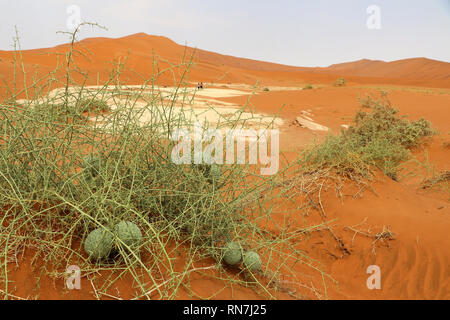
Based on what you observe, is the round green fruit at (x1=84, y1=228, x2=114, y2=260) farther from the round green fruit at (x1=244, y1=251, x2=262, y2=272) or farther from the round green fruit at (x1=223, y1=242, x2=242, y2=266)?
the round green fruit at (x1=244, y1=251, x2=262, y2=272)

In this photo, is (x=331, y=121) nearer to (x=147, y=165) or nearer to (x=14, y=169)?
(x=147, y=165)

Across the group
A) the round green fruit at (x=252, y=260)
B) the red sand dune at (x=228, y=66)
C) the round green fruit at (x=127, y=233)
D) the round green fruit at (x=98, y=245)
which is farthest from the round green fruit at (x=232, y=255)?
the red sand dune at (x=228, y=66)

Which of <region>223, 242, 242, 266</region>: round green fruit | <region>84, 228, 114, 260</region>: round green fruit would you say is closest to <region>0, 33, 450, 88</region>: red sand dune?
<region>84, 228, 114, 260</region>: round green fruit

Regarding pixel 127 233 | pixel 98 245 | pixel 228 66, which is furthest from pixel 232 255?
pixel 228 66

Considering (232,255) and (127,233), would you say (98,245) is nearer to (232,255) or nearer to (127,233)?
(127,233)

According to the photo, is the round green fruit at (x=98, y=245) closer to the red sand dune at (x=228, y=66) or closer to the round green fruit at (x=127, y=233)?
the round green fruit at (x=127, y=233)

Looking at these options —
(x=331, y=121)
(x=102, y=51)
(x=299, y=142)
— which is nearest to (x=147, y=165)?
(x=299, y=142)

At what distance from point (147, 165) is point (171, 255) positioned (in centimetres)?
59

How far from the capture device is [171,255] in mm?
1762

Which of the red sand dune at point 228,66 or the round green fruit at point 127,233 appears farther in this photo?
the red sand dune at point 228,66

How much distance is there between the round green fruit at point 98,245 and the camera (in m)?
1.49

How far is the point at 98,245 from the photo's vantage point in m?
1.49

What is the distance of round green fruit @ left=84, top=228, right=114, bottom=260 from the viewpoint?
4.90 feet

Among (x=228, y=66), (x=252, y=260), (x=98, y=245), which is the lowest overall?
(x=252, y=260)
